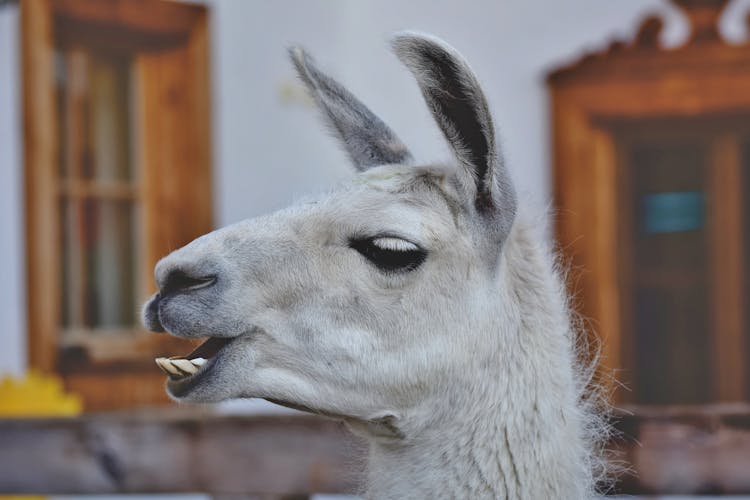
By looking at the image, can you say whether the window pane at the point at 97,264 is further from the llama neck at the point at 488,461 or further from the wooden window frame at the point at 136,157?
the llama neck at the point at 488,461

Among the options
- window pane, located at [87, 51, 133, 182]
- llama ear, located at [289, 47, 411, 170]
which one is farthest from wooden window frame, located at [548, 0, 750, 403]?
A: llama ear, located at [289, 47, 411, 170]

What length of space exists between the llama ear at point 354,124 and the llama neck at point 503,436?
404mm

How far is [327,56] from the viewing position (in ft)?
18.8

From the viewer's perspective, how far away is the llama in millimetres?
2072

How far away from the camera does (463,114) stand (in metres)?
2.16

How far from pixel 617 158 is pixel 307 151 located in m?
1.58

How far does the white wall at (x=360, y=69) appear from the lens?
5.61 metres

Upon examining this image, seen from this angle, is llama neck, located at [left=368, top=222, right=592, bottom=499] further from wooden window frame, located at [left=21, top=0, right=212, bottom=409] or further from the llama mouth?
wooden window frame, located at [left=21, top=0, right=212, bottom=409]

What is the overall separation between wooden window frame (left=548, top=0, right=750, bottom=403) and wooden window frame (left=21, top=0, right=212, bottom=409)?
1.81m

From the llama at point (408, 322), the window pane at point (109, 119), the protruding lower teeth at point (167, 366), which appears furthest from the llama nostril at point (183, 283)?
the window pane at point (109, 119)

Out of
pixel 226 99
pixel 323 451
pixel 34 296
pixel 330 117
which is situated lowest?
pixel 323 451

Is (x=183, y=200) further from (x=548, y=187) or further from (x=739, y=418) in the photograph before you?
(x=739, y=418)

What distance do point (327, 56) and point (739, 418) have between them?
11.3 ft

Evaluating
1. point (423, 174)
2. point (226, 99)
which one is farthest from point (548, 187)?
point (423, 174)
